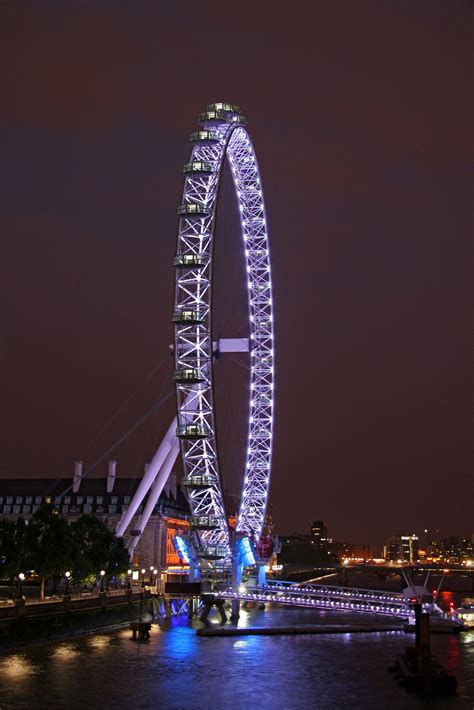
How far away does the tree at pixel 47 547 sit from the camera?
63875 millimetres

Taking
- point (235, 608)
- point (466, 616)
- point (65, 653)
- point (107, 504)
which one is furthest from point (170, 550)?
point (65, 653)

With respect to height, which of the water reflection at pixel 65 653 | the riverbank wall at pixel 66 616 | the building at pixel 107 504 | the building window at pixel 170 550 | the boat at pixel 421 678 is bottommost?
the boat at pixel 421 678

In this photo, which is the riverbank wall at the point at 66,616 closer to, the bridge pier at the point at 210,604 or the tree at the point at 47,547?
the tree at the point at 47,547

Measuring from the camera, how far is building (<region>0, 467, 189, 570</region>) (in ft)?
367

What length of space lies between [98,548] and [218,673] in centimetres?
3243

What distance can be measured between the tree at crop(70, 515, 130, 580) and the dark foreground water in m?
13.6

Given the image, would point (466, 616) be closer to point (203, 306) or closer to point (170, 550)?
point (203, 306)

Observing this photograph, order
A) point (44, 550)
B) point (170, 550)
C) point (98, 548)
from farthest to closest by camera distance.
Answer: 1. point (170, 550)
2. point (98, 548)
3. point (44, 550)

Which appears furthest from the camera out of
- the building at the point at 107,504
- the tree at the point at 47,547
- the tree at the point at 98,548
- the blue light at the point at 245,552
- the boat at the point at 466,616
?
the building at the point at 107,504

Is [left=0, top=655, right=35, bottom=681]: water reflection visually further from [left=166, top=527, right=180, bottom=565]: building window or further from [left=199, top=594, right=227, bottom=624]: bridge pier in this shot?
[left=166, top=527, right=180, bottom=565]: building window

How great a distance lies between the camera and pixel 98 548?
7488 centimetres

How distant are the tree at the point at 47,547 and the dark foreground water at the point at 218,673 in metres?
Answer: 7.71

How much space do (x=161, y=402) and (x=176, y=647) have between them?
79.8 feet

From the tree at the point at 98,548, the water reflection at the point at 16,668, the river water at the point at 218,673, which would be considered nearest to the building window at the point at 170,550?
the tree at the point at 98,548
